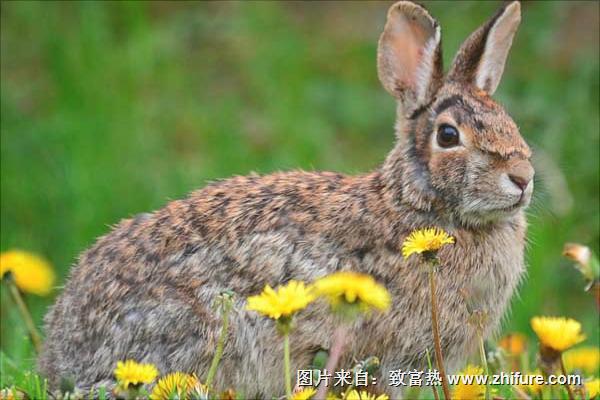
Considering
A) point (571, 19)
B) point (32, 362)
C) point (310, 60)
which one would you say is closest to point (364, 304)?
point (32, 362)

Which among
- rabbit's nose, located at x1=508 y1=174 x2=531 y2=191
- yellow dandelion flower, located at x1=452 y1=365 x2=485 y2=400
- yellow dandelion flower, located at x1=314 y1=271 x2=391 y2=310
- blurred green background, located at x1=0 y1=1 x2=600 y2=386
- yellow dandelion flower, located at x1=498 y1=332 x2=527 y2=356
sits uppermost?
blurred green background, located at x1=0 y1=1 x2=600 y2=386

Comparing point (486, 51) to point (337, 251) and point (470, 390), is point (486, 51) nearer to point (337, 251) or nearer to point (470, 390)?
point (337, 251)

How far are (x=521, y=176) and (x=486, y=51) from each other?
71cm

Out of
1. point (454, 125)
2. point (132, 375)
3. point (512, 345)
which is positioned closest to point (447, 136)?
point (454, 125)

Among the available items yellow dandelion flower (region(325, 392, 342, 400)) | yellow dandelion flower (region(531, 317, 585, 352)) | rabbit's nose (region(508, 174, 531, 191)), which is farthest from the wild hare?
yellow dandelion flower (region(531, 317, 585, 352))

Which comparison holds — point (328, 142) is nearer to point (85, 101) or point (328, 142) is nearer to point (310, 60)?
point (310, 60)

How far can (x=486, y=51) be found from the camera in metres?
5.09

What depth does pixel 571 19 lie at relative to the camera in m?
9.38

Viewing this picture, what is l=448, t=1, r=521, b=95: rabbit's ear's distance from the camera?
506cm

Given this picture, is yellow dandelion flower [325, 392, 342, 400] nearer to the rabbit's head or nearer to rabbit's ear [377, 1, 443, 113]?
the rabbit's head

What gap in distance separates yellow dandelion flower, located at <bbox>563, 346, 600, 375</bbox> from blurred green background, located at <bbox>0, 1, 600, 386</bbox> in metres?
1.65

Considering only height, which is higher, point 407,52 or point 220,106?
point 220,106

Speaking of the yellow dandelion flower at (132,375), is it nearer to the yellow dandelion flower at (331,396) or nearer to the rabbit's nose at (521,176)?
the yellow dandelion flower at (331,396)

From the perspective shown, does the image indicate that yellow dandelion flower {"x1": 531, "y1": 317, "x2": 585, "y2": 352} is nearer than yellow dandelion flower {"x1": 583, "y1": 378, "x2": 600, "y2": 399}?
Yes
